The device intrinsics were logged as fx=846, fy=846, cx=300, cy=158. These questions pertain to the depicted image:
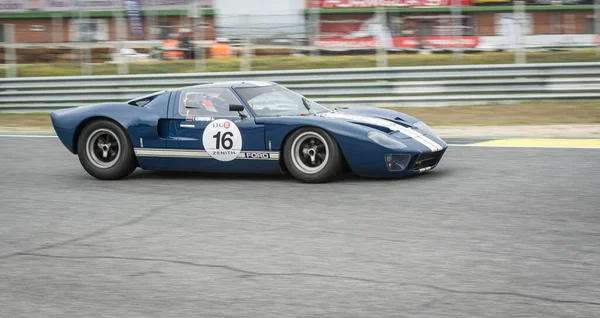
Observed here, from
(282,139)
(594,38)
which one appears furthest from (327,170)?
(594,38)

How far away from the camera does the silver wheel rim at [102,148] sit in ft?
28.8

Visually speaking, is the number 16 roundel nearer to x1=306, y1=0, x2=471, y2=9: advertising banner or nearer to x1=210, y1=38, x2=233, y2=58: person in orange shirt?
x1=210, y1=38, x2=233, y2=58: person in orange shirt

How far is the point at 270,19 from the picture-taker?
16.2 m

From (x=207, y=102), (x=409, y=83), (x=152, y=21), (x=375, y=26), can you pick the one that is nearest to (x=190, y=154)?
(x=207, y=102)

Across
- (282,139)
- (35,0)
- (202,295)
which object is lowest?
(202,295)

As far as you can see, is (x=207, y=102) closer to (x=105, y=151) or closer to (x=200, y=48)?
(x=105, y=151)

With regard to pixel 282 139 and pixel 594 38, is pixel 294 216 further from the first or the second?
pixel 594 38

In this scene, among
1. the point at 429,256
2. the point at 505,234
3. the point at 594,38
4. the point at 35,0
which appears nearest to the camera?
the point at 429,256

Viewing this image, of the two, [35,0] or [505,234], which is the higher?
[35,0]

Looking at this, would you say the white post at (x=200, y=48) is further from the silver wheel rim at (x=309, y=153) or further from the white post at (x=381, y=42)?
the silver wheel rim at (x=309, y=153)

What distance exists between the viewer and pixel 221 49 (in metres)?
16.8

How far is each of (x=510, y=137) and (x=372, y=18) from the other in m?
6.13

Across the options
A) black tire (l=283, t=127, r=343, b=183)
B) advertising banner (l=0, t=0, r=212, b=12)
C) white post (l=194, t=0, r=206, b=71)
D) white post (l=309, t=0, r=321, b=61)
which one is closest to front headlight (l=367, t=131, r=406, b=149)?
black tire (l=283, t=127, r=343, b=183)

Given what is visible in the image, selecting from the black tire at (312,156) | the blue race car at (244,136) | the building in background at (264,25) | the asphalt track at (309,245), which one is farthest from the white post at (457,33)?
the black tire at (312,156)
